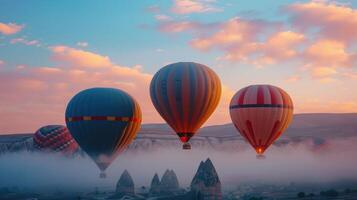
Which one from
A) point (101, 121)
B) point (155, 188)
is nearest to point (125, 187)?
point (155, 188)

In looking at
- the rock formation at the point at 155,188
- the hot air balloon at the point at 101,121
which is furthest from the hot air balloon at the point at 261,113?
the rock formation at the point at 155,188

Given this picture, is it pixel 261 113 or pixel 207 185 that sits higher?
pixel 261 113

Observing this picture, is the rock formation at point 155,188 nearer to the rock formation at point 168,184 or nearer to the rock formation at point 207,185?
the rock formation at point 168,184

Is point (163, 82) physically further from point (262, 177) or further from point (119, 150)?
point (262, 177)

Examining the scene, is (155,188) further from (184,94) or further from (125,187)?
(184,94)

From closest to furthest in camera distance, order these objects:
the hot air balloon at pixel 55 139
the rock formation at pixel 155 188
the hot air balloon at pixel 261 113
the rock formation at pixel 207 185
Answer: the hot air balloon at pixel 261 113, the rock formation at pixel 207 185, the rock formation at pixel 155 188, the hot air balloon at pixel 55 139

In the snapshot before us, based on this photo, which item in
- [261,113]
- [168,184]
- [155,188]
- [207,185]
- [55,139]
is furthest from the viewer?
[55,139]

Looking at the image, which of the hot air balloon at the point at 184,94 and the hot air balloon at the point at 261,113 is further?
the hot air balloon at the point at 261,113

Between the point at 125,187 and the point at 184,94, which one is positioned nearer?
the point at 184,94
